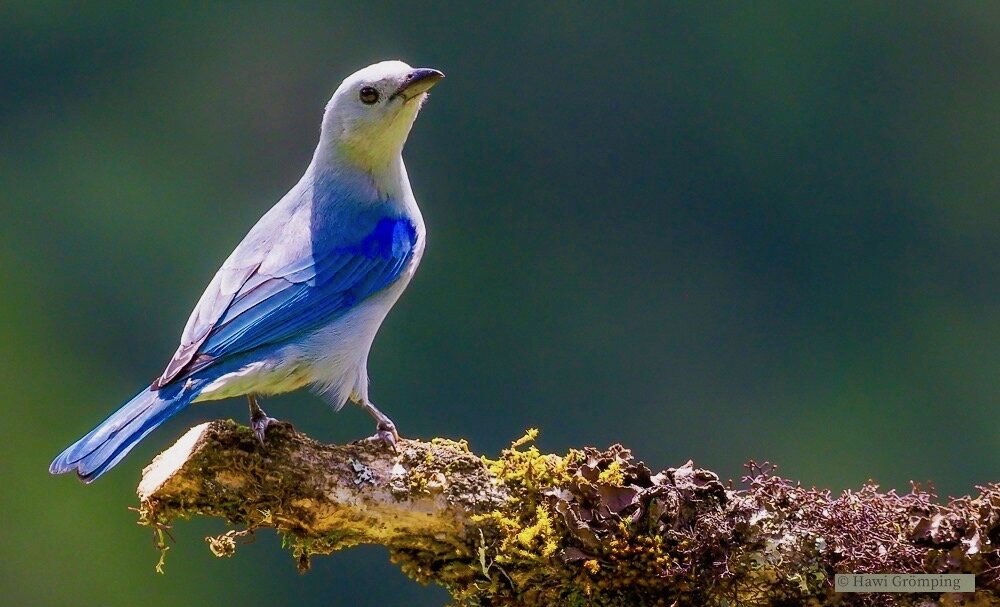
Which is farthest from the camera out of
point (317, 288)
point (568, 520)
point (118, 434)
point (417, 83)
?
point (417, 83)

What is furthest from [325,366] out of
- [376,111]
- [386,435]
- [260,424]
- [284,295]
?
[376,111]

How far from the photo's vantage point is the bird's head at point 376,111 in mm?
4668

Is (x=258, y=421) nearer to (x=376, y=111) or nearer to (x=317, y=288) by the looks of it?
(x=317, y=288)

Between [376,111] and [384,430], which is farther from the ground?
[376,111]

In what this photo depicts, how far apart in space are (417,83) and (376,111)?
0.20m

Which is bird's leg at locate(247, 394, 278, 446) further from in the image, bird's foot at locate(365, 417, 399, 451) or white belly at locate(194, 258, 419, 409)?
bird's foot at locate(365, 417, 399, 451)

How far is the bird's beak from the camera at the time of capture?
4.60 meters

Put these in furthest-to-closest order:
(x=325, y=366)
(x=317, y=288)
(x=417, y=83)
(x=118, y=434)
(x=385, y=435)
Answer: (x=417, y=83) < (x=317, y=288) < (x=325, y=366) < (x=385, y=435) < (x=118, y=434)

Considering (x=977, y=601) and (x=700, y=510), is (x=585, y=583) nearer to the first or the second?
(x=700, y=510)

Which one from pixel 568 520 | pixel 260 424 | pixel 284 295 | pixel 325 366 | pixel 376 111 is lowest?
pixel 568 520

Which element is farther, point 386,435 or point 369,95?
point 369,95

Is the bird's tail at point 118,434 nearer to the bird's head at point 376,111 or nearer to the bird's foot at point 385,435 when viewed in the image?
the bird's foot at point 385,435

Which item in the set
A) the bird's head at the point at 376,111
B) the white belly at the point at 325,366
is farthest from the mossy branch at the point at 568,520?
the bird's head at the point at 376,111

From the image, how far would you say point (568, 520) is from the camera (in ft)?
11.8
